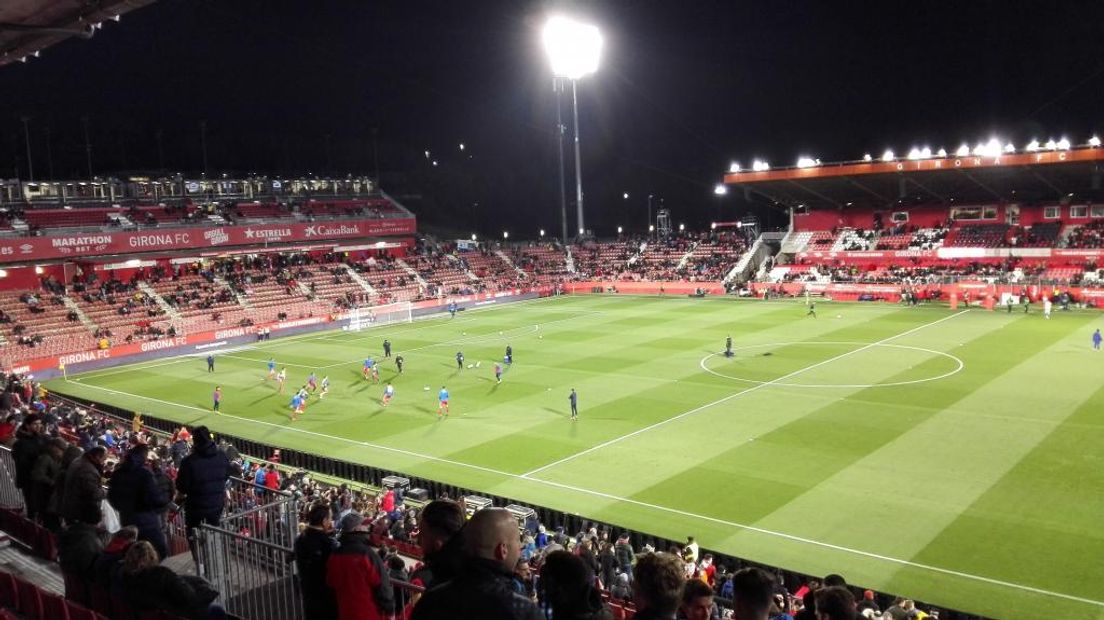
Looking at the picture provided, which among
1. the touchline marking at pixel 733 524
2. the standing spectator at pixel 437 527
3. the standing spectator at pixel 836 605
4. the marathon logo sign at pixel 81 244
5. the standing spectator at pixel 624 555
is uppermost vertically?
the marathon logo sign at pixel 81 244

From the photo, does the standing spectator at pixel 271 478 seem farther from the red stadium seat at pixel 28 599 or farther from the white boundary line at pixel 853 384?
the white boundary line at pixel 853 384

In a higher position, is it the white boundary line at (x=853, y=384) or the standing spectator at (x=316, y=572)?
the standing spectator at (x=316, y=572)

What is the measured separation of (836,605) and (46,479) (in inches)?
377

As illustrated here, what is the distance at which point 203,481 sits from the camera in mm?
9195

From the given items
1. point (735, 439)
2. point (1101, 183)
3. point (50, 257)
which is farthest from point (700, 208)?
point (735, 439)

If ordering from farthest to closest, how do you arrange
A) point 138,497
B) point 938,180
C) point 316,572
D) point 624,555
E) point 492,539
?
point 938,180
point 624,555
point 138,497
point 316,572
point 492,539

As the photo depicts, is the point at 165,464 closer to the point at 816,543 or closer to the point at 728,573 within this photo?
the point at 728,573

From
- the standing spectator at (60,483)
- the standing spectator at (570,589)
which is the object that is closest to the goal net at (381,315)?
the standing spectator at (60,483)

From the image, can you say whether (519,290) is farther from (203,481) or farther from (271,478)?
(203,481)

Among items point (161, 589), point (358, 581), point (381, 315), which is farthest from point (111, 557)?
point (381, 315)

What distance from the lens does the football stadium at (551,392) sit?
8.23 metres

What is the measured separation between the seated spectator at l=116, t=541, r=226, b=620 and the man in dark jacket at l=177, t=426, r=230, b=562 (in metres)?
2.24

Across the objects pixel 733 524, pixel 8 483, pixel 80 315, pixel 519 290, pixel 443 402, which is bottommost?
pixel 733 524

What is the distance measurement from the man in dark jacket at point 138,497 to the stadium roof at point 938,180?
59428 mm
